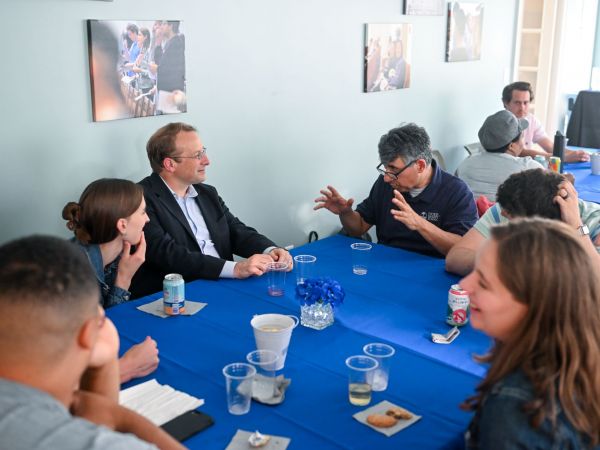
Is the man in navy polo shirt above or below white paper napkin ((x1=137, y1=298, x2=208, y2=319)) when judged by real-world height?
above

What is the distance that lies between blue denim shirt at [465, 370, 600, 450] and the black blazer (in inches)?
62.5

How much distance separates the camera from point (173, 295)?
232 centimetres

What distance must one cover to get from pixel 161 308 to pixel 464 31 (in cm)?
410

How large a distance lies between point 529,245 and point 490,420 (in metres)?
0.36

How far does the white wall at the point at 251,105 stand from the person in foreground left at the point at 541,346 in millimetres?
2322

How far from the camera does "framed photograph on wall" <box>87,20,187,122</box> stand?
322 cm

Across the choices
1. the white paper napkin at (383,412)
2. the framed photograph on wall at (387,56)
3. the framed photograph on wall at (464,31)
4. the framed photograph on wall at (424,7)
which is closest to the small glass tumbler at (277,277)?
the white paper napkin at (383,412)

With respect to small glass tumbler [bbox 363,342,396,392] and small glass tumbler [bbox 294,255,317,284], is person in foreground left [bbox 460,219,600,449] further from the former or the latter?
small glass tumbler [bbox 294,255,317,284]

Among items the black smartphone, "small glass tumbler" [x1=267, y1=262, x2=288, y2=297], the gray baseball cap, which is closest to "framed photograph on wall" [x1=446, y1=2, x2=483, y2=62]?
the gray baseball cap

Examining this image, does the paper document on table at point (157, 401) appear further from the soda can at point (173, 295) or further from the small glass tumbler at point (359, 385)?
the soda can at point (173, 295)

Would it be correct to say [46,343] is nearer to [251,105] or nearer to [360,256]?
[360,256]

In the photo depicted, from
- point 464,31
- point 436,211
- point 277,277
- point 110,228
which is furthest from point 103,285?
point 464,31

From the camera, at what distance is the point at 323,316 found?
2238mm

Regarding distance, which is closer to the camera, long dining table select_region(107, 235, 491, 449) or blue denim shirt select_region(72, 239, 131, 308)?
long dining table select_region(107, 235, 491, 449)
